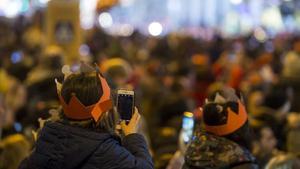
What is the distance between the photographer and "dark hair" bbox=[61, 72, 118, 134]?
4672 mm

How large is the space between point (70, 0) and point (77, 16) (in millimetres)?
315

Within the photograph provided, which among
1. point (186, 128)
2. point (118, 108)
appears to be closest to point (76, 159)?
point (118, 108)

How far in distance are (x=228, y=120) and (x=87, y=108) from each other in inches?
40.4

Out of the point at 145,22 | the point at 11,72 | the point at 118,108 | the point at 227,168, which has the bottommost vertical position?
the point at 145,22

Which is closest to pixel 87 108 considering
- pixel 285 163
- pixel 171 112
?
pixel 285 163

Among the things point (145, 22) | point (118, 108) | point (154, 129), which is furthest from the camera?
point (145, 22)

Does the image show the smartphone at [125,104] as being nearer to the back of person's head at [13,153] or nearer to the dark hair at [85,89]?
the dark hair at [85,89]

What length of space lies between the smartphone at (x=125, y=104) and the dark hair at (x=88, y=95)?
10 centimetres

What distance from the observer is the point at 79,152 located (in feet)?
14.9

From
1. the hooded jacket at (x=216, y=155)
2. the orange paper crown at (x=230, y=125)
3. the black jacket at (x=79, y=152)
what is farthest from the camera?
the orange paper crown at (x=230, y=125)

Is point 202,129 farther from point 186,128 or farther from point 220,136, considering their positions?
point 186,128

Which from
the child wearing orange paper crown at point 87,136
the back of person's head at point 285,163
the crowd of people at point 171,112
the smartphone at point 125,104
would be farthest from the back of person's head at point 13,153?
the back of person's head at point 285,163

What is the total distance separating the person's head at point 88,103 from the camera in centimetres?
466

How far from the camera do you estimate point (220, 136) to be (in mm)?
5199
